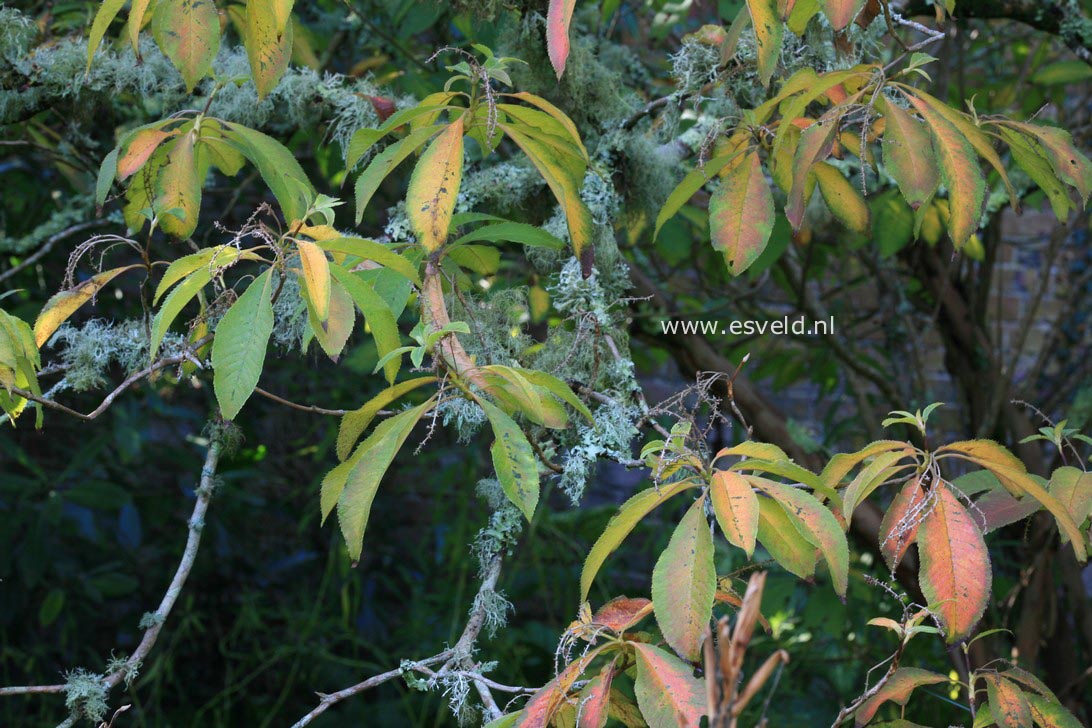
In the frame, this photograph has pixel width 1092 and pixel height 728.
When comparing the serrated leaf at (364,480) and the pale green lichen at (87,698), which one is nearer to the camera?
the serrated leaf at (364,480)

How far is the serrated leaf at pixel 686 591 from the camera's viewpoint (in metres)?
0.67

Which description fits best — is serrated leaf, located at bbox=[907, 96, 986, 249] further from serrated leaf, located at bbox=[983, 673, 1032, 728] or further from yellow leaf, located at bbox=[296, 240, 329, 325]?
yellow leaf, located at bbox=[296, 240, 329, 325]

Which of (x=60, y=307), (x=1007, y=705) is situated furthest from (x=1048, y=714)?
(x=60, y=307)

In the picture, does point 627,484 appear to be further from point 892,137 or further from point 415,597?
point 892,137

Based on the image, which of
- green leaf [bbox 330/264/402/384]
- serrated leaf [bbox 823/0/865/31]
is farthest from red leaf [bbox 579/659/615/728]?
serrated leaf [bbox 823/0/865/31]

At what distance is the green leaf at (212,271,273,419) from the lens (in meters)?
0.69

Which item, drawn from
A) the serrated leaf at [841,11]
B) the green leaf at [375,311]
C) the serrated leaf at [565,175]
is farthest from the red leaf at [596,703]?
the serrated leaf at [841,11]

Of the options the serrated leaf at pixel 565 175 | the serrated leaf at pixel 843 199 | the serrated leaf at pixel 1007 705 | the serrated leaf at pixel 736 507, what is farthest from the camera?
the serrated leaf at pixel 843 199

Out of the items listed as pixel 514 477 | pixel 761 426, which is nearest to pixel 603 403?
pixel 514 477

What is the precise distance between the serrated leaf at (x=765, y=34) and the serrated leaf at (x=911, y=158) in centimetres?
10

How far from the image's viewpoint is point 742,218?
92 cm

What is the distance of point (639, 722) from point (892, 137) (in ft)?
1.62

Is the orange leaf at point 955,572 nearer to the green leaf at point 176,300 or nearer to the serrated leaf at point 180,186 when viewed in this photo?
the green leaf at point 176,300

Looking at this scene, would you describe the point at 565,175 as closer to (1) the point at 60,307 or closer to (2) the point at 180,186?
(2) the point at 180,186
